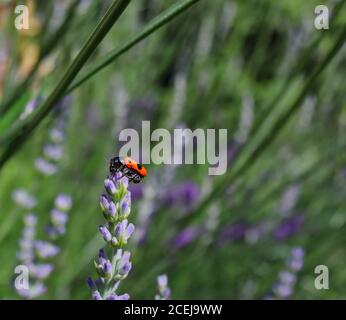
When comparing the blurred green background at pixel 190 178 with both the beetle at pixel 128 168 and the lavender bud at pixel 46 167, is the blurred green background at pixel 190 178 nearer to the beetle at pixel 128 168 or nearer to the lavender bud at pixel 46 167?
the lavender bud at pixel 46 167

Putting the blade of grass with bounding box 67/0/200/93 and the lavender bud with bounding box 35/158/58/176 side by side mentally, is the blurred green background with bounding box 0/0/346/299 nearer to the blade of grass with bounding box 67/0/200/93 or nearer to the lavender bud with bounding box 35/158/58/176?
the lavender bud with bounding box 35/158/58/176

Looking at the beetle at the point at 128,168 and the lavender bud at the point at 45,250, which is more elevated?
the beetle at the point at 128,168

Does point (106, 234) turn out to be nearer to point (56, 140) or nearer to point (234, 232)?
point (56, 140)

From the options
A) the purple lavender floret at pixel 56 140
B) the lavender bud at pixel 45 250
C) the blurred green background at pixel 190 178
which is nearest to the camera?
the lavender bud at pixel 45 250

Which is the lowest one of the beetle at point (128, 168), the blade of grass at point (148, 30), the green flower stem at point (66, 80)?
the beetle at point (128, 168)

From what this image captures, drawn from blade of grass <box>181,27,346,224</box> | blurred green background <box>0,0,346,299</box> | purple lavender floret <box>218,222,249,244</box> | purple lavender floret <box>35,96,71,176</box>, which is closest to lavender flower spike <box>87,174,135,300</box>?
blade of grass <box>181,27,346,224</box>

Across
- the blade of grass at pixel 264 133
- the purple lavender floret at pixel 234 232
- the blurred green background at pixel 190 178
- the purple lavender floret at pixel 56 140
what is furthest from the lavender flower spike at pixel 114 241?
the purple lavender floret at pixel 234 232
